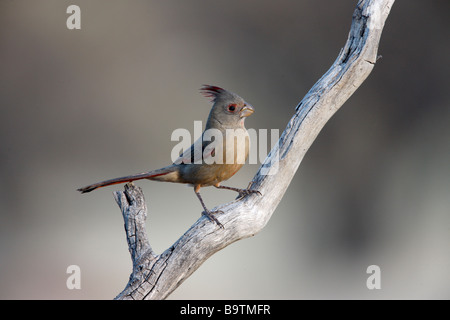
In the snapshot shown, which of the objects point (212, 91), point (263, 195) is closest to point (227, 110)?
point (212, 91)

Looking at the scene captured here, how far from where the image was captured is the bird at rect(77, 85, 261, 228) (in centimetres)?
175

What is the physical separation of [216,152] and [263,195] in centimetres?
26

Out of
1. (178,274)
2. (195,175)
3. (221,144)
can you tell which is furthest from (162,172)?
(178,274)

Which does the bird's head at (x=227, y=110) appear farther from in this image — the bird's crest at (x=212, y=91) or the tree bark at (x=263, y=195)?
Result: the tree bark at (x=263, y=195)

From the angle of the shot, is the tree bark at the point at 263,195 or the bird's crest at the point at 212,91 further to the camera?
the bird's crest at the point at 212,91

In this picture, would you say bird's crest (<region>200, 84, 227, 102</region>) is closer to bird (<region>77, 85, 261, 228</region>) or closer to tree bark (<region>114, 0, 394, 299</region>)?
bird (<region>77, 85, 261, 228</region>)

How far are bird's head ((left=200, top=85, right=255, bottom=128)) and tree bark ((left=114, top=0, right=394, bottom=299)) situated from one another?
0.21 meters

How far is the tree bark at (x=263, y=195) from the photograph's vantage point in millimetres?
1684

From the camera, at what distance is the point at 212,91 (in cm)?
184

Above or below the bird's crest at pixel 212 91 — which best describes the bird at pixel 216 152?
below

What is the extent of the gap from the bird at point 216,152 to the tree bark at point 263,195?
0.06 metres

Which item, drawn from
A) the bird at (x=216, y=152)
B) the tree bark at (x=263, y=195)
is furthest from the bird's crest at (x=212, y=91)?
the tree bark at (x=263, y=195)

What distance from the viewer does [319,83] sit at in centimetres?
195

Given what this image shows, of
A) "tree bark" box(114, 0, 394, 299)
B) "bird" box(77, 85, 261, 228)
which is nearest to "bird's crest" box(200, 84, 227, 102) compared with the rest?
"bird" box(77, 85, 261, 228)
